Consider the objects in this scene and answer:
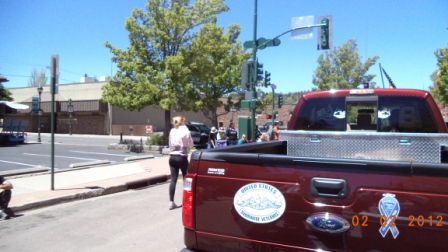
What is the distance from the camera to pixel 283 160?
8.24 ft

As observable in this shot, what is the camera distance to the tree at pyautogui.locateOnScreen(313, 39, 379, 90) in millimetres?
33719

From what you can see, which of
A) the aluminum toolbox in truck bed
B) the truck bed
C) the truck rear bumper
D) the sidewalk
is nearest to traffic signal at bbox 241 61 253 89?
the sidewalk

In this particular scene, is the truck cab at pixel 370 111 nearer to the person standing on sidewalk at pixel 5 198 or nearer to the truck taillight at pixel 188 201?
the truck taillight at pixel 188 201

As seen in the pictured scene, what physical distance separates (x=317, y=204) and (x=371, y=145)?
217 centimetres

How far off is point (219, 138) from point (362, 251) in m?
13.6

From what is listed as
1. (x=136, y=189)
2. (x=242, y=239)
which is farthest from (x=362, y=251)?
(x=136, y=189)

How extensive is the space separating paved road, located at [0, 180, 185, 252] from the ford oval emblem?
3.05m

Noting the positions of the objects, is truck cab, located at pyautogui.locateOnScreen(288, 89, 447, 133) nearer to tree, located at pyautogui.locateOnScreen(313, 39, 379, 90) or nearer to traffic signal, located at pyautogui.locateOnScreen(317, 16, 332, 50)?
Answer: traffic signal, located at pyautogui.locateOnScreen(317, 16, 332, 50)

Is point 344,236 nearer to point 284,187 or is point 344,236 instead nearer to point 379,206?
point 379,206

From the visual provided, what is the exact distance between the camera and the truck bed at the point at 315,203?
2.13m

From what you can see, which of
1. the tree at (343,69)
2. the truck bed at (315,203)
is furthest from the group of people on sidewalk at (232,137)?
the tree at (343,69)

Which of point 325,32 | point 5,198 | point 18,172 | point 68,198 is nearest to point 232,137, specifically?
point 325,32
